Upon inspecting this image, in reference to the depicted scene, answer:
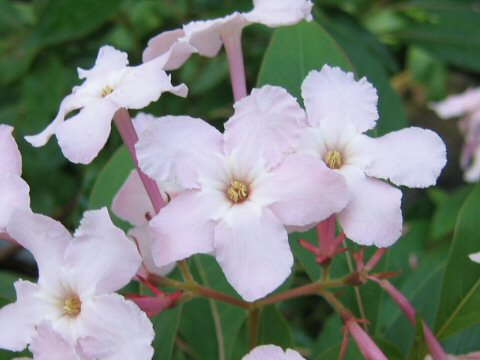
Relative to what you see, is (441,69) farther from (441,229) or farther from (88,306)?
(88,306)

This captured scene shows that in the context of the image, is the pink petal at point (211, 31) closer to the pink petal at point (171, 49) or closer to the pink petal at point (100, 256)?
the pink petal at point (171, 49)

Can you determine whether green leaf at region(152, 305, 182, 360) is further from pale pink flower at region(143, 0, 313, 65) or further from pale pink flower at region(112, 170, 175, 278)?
pale pink flower at region(143, 0, 313, 65)

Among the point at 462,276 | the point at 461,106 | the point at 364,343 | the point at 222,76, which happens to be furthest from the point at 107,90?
the point at 461,106

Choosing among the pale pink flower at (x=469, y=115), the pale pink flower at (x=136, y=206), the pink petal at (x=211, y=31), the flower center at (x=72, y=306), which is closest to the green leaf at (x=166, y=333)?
the pale pink flower at (x=136, y=206)

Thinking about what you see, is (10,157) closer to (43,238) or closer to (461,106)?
(43,238)

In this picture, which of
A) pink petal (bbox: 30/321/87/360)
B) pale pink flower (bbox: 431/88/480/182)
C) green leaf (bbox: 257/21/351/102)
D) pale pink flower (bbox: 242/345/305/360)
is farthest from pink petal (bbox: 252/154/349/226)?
pale pink flower (bbox: 431/88/480/182)
